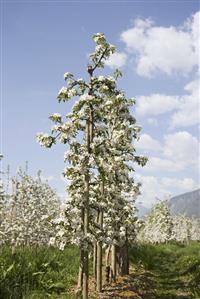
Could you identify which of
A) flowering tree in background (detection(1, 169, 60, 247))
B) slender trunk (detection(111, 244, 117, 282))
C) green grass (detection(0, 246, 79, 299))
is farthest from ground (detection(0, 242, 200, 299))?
flowering tree in background (detection(1, 169, 60, 247))

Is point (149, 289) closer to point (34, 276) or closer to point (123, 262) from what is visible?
point (123, 262)

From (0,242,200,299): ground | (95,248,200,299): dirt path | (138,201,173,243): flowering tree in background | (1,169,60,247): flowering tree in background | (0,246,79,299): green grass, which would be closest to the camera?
(0,246,79,299): green grass

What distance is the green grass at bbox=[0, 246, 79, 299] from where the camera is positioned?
11.4 metres

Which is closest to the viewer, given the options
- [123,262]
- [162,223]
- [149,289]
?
[149,289]

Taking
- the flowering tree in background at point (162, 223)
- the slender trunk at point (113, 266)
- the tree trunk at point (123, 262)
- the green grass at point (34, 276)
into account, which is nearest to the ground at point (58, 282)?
the green grass at point (34, 276)

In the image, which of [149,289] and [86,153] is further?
[149,289]

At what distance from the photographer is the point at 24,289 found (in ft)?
37.6

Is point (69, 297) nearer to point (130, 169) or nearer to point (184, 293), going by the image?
point (184, 293)

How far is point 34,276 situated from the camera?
13320 millimetres

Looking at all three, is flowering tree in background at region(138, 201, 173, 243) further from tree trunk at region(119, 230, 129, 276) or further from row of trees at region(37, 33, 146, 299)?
row of trees at region(37, 33, 146, 299)

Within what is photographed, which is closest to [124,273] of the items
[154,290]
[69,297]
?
[154,290]

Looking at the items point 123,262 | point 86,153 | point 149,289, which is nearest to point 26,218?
point 123,262

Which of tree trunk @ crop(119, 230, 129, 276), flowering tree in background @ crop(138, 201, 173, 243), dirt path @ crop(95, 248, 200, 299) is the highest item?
flowering tree in background @ crop(138, 201, 173, 243)

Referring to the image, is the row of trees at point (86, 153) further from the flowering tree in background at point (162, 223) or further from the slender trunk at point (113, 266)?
the flowering tree in background at point (162, 223)
